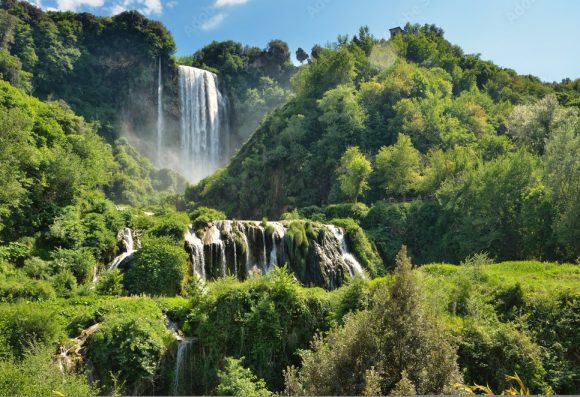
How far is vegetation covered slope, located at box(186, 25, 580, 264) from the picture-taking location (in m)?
31.7

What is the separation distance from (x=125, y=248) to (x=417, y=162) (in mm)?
29996

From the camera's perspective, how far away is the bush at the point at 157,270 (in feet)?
76.8

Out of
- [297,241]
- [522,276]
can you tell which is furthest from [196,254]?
[522,276]

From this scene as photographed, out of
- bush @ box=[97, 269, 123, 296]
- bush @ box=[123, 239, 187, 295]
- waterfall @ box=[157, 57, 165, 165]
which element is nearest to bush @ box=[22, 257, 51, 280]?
bush @ box=[97, 269, 123, 296]

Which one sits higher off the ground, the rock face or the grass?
the rock face

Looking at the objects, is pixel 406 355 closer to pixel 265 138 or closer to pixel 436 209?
pixel 436 209

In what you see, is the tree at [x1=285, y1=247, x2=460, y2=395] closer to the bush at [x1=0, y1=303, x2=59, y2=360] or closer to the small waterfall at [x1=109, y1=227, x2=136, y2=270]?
the bush at [x1=0, y1=303, x2=59, y2=360]

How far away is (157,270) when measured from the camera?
23.9 metres

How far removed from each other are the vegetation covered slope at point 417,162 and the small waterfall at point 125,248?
1726 centimetres

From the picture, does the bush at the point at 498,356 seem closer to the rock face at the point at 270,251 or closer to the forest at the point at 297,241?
the forest at the point at 297,241

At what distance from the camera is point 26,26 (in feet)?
216

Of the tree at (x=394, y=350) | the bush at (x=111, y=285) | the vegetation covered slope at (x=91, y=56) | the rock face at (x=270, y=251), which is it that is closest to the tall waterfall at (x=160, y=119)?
the vegetation covered slope at (x=91, y=56)

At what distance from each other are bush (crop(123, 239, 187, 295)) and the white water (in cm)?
1281

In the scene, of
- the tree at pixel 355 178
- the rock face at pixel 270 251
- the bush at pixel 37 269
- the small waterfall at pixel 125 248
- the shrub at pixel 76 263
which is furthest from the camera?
the tree at pixel 355 178
